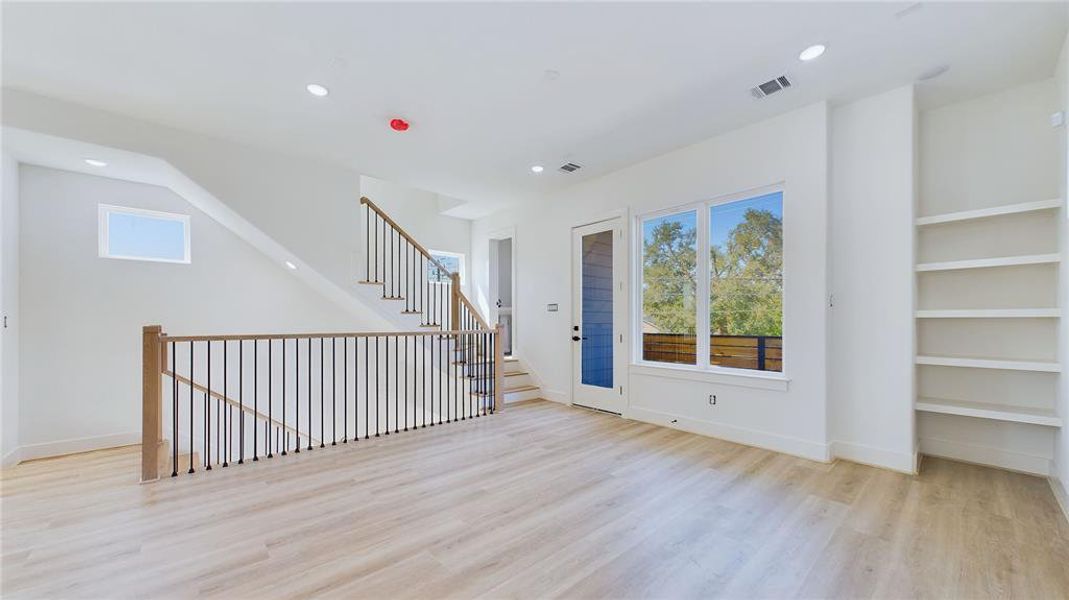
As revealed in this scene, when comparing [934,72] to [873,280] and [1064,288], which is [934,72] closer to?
[873,280]

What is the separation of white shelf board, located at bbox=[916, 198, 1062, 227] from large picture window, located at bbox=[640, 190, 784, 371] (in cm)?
100

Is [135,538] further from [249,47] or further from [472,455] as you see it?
[249,47]

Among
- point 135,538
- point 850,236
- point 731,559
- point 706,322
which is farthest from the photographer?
point 706,322

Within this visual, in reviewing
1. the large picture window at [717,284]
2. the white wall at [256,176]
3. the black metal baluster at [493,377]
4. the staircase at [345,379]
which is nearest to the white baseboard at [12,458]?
the staircase at [345,379]

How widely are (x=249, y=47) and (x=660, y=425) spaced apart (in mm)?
4626

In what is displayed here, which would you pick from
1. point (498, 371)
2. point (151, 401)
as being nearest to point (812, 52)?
point (498, 371)

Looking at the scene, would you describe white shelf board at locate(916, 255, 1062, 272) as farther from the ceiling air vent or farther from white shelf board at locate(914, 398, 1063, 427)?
the ceiling air vent

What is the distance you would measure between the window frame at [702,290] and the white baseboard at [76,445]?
550 centimetres

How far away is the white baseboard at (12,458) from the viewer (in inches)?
140

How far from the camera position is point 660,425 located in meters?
4.40

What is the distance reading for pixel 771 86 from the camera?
10.1 ft

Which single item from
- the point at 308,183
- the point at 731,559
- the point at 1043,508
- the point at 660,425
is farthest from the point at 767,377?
the point at 308,183

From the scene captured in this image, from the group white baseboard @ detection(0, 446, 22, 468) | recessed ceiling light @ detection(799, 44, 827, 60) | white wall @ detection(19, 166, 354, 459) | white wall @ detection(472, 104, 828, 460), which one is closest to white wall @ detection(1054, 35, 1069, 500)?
white wall @ detection(472, 104, 828, 460)

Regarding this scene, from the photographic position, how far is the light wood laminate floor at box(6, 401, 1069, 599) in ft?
6.07
